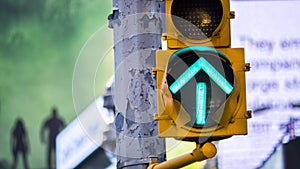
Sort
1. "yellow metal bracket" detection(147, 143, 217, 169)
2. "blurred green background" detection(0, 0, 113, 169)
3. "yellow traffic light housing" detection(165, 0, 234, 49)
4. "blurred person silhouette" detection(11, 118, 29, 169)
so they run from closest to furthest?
"yellow metal bracket" detection(147, 143, 217, 169) → "yellow traffic light housing" detection(165, 0, 234, 49) → "blurred person silhouette" detection(11, 118, 29, 169) → "blurred green background" detection(0, 0, 113, 169)

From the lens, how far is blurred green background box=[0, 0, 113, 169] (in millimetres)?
15117

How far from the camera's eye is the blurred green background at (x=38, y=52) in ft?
49.6

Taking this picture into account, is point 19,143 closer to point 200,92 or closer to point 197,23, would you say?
point 197,23

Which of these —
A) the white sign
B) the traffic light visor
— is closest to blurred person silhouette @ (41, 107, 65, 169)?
the white sign

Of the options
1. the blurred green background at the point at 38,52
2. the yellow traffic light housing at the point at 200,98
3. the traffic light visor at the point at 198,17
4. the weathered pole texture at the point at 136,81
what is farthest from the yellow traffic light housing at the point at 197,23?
the blurred green background at the point at 38,52

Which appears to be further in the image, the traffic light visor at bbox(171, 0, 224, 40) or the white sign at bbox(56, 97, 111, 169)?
the white sign at bbox(56, 97, 111, 169)

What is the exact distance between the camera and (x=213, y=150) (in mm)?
4379

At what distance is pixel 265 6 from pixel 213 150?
1004 centimetres

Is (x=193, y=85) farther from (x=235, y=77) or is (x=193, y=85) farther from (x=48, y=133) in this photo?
(x=48, y=133)

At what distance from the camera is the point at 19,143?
14.7 meters

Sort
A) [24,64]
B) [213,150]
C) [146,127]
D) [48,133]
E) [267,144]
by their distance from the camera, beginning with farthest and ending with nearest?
[24,64]
[48,133]
[267,144]
[146,127]
[213,150]

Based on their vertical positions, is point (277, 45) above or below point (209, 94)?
above

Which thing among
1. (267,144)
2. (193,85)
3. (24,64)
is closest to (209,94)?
(193,85)

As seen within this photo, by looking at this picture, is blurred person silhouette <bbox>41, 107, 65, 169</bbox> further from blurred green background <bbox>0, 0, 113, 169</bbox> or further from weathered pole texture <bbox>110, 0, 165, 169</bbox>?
weathered pole texture <bbox>110, 0, 165, 169</bbox>
